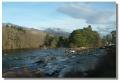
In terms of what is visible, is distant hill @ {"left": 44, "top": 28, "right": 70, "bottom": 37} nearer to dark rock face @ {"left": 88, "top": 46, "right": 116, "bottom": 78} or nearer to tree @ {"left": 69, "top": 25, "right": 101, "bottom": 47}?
tree @ {"left": 69, "top": 25, "right": 101, "bottom": 47}

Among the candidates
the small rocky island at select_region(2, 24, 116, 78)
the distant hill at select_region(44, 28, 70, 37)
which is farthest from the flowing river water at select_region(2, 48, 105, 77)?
the distant hill at select_region(44, 28, 70, 37)

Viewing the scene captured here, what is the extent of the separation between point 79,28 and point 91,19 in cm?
13

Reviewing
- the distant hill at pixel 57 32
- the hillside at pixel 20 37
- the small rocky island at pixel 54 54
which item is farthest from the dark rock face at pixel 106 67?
the hillside at pixel 20 37

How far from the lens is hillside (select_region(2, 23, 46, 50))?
3086 mm

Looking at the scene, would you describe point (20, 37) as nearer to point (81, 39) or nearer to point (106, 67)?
point (81, 39)

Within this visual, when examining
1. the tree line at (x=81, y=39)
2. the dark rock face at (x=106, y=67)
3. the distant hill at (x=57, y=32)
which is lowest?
the dark rock face at (x=106, y=67)

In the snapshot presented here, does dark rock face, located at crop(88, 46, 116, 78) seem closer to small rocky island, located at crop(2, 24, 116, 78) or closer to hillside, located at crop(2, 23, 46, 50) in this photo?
small rocky island, located at crop(2, 24, 116, 78)

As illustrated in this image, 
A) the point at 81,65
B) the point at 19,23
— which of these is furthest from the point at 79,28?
the point at 19,23

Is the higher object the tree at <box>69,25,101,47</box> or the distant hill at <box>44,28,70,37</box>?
the distant hill at <box>44,28,70,37</box>

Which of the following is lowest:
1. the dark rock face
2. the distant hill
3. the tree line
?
the dark rock face

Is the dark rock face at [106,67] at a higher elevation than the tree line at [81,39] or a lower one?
lower

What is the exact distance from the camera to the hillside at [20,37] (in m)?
3.09

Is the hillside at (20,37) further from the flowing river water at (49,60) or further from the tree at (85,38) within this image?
the tree at (85,38)

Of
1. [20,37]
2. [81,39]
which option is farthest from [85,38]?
[20,37]
